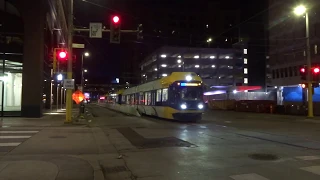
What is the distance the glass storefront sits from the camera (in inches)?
1008

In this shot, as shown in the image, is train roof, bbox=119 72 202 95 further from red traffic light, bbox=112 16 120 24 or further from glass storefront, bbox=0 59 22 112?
glass storefront, bbox=0 59 22 112

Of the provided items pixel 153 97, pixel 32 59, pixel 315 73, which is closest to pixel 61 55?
pixel 32 59

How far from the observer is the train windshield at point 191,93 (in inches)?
983

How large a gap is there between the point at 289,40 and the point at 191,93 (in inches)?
Answer: 1794

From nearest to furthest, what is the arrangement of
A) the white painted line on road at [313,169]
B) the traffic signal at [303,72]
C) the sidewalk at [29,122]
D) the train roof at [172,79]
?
the white painted line on road at [313,169] → the sidewalk at [29,122] → the train roof at [172,79] → the traffic signal at [303,72]

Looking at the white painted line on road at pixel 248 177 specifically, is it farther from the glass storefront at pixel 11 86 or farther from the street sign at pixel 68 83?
the glass storefront at pixel 11 86

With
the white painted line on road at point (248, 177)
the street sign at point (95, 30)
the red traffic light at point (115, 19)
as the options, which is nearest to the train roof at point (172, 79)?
the street sign at point (95, 30)

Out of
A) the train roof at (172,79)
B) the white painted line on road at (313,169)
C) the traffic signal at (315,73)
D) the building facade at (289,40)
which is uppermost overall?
the building facade at (289,40)

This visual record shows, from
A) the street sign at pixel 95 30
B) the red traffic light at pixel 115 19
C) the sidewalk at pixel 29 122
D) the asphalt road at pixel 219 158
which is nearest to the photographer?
the asphalt road at pixel 219 158

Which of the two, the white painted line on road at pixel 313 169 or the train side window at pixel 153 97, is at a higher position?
the train side window at pixel 153 97

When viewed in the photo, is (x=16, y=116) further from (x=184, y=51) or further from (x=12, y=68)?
(x=184, y=51)

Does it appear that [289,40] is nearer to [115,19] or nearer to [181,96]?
[181,96]

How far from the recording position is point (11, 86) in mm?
26359

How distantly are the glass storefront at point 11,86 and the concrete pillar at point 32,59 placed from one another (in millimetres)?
664
